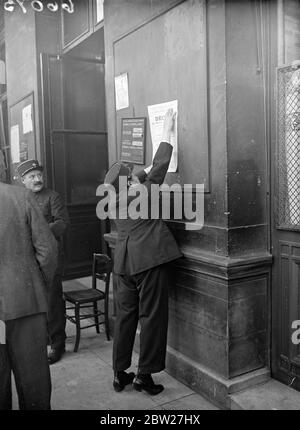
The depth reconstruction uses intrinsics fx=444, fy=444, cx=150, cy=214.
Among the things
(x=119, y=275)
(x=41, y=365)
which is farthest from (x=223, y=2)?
(x=41, y=365)

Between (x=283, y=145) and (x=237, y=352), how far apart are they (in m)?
1.50

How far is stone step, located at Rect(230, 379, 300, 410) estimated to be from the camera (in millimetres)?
2996

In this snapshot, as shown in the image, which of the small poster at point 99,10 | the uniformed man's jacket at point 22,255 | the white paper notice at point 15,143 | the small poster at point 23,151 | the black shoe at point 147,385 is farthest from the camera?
the white paper notice at point 15,143

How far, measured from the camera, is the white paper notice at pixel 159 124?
141 inches

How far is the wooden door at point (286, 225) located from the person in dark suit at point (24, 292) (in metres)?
1.60

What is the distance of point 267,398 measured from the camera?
122 inches

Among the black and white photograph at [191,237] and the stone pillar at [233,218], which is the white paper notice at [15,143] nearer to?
the black and white photograph at [191,237]

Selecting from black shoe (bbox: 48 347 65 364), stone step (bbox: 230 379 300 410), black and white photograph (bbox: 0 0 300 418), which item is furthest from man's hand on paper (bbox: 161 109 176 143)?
black shoe (bbox: 48 347 65 364)

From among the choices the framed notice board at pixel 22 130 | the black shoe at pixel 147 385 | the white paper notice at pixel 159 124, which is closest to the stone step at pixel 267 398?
the black shoe at pixel 147 385

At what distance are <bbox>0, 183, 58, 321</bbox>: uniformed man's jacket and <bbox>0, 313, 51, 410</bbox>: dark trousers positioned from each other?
0.32 ft

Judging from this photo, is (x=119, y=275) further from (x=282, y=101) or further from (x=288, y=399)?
(x=282, y=101)

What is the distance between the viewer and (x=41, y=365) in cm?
273

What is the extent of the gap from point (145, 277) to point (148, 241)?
27 cm

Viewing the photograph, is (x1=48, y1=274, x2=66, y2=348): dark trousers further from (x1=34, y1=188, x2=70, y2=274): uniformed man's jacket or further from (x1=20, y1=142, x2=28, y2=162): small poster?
(x1=20, y1=142, x2=28, y2=162): small poster
